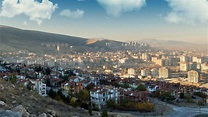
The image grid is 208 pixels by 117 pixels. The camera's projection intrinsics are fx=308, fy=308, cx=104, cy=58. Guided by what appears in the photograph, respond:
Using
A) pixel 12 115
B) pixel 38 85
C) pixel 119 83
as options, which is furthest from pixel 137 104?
pixel 12 115

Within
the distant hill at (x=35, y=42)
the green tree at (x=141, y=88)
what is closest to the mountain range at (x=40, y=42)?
the distant hill at (x=35, y=42)

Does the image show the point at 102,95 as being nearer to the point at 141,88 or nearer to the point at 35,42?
the point at 141,88

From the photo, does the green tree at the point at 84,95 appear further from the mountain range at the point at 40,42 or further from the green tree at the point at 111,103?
the mountain range at the point at 40,42

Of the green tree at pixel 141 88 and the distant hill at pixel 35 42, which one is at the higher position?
the distant hill at pixel 35 42

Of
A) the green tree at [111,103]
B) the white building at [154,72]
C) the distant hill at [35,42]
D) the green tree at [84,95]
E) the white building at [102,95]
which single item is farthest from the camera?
the distant hill at [35,42]

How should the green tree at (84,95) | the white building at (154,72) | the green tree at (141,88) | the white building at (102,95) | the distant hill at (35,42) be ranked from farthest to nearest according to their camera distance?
the distant hill at (35,42) → the white building at (154,72) → the green tree at (141,88) → the white building at (102,95) → the green tree at (84,95)

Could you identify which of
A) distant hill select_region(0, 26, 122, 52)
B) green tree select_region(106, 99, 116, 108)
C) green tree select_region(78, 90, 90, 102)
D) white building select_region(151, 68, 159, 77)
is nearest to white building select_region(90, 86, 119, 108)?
green tree select_region(78, 90, 90, 102)

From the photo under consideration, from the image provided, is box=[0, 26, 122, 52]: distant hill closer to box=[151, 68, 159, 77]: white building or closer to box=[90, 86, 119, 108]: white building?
box=[151, 68, 159, 77]: white building

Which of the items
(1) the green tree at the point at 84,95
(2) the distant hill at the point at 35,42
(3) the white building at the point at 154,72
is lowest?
(3) the white building at the point at 154,72

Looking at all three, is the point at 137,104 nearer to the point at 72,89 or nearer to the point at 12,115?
the point at 72,89

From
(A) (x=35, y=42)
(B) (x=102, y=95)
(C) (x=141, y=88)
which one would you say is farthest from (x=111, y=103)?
(A) (x=35, y=42)
